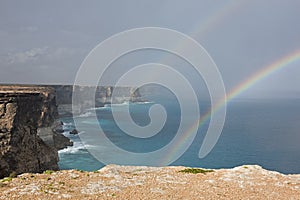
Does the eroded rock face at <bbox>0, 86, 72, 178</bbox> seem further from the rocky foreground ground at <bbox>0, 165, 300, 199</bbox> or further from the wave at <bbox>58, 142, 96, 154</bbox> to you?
the wave at <bbox>58, 142, 96, 154</bbox>

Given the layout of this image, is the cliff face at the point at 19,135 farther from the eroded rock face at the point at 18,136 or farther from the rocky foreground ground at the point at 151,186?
the rocky foreground ground at the point at 151,186

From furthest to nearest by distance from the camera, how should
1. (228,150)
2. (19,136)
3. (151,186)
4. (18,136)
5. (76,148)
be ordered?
(228,150)
(76,148)
(19,136)
(18,136)
(151,186)

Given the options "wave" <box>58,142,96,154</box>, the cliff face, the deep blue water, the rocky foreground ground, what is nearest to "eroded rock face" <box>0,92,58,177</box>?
the cliff face

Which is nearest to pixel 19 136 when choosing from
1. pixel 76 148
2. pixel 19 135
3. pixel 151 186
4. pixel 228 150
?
pixel 19 135

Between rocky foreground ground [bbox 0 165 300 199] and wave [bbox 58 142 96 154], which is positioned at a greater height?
rocky foreground ground [bbox 0 165 300 199]

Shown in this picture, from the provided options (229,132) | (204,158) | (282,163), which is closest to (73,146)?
(204,158)

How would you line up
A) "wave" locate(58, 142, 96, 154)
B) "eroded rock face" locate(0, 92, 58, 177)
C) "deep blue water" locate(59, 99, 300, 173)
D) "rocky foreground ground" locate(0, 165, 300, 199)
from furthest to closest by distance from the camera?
"wave" locate(58, 142, 96, 154)
"deep blue water" locate(59, 99, 300, 173)
"eroded rock face" locate(0, 92, 58, 177)
"rocky foreground ground" locate(0, 165, 300, 199)

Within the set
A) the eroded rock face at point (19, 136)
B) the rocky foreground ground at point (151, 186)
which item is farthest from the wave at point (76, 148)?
the rocky foreground ground at point (151, 186)

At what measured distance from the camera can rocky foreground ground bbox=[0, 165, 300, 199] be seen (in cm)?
1697

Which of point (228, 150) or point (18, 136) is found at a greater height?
point (228, 150)

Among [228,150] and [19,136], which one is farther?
[228,150]

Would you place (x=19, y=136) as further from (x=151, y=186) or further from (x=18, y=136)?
(x=151, y=186)

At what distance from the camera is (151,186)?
62.7 ft

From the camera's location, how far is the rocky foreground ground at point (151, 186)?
16969 mm
